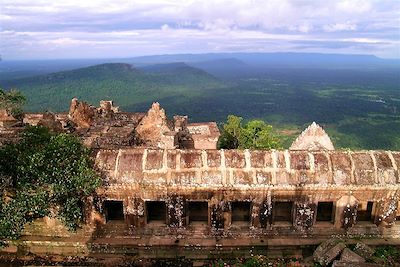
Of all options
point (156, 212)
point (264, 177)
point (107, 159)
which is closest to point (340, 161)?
point (264, 177)

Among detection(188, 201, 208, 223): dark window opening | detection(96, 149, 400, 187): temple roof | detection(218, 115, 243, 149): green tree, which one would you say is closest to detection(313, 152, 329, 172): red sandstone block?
detection(96, 149, 400, 187): temple roof

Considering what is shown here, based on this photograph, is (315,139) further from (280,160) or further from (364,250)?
(364,250)

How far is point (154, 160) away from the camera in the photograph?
11.0m

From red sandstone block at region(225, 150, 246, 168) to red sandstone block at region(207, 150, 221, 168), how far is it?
0.79ft

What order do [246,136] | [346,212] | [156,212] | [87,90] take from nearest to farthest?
[346,212], [156,212], [246,136], [87,90]

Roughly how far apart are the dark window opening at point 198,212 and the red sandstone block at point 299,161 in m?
3.20

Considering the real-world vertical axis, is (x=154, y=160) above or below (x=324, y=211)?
above

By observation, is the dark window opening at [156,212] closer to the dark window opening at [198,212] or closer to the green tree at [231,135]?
the dark window opening at [198,212]

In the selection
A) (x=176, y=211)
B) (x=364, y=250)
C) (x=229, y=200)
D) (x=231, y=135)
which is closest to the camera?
(x=364, y=250)

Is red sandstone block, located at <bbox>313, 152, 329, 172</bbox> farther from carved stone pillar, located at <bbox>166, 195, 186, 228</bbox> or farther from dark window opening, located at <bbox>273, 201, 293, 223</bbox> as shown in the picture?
carved stone pillar, located at <bbox>166, 195, 186, 228</bbox>

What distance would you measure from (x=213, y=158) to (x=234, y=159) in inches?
24.9

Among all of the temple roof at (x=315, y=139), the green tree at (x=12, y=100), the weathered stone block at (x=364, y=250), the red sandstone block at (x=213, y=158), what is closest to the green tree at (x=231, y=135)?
the green tree at (x=12, y=100)

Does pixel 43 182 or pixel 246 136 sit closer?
pixel 43 182

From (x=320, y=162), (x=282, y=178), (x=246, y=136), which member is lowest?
(x=246, y=136)
